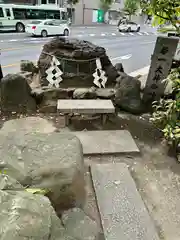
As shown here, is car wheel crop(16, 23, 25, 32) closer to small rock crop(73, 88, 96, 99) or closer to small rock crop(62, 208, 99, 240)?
small rock crop(73, 88, 96, 99)

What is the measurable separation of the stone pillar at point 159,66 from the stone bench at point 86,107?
1289mm

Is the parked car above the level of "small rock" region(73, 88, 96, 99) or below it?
below

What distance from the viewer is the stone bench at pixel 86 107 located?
4.45 m

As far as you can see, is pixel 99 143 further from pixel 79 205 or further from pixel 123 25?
pixel 123 25

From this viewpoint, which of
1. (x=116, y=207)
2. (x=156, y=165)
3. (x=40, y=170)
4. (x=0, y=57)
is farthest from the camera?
(x=0, y=57)

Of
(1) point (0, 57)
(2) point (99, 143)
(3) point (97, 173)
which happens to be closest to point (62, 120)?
(2) point (99, 143)

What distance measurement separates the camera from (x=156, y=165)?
3750mm

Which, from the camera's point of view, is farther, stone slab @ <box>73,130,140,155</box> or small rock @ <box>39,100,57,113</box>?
small rock @ <box>39,100,57,113</box>

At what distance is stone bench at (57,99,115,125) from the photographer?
4.45 metres

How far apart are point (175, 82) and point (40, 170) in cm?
242

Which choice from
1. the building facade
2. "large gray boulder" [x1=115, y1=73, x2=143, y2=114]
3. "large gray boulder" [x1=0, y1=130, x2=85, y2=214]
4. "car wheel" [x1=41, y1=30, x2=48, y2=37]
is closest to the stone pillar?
"large gray boulder" [x1=115, y1=73, x2=143, y2=114]

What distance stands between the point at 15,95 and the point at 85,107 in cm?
176

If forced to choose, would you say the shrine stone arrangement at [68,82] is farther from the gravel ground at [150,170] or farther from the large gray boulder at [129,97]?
the gravel ground at [150,170]

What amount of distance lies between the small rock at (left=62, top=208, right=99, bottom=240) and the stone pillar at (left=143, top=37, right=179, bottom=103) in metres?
3.67
